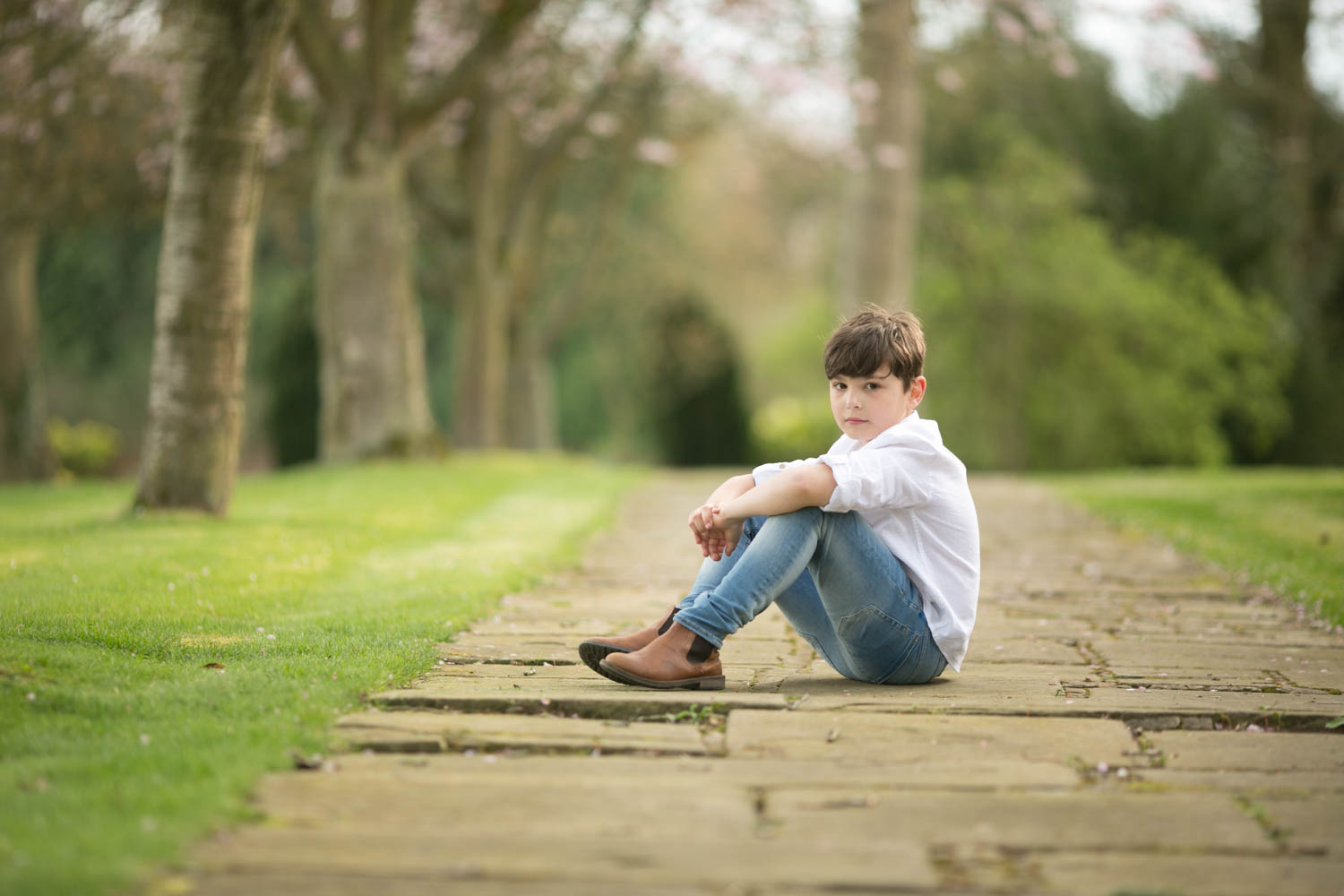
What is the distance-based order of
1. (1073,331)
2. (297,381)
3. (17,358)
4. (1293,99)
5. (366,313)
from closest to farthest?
1. (366,313)
2. (17,358)
3. (297,381)
4. (1293,99)
5. (1073,331)

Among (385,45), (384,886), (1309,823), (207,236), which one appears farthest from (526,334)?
(384,886)

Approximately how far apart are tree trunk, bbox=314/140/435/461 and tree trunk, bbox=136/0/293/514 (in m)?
5.51

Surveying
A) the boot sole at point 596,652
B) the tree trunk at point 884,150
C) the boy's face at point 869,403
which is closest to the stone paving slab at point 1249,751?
the boy's face at point 869,403

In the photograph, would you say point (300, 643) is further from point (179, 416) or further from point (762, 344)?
point (762, 344)

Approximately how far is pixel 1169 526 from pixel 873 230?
7154 mm

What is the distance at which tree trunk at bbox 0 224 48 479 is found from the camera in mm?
16344

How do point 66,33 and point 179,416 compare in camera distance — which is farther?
point 66,33

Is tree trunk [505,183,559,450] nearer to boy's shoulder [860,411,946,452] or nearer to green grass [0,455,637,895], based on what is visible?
green grass [0,455,637,895]

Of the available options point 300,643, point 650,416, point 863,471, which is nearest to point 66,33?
point 300,643

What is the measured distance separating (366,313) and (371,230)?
874 mm

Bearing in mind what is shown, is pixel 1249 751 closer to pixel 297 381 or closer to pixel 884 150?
pixel 884 150

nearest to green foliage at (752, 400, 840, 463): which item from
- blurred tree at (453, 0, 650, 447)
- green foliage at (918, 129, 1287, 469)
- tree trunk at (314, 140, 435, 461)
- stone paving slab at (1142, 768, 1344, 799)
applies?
green foliage at (918, 129, 1287, 469)

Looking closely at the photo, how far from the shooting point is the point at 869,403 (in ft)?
14.3

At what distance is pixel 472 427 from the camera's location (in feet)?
60.1
